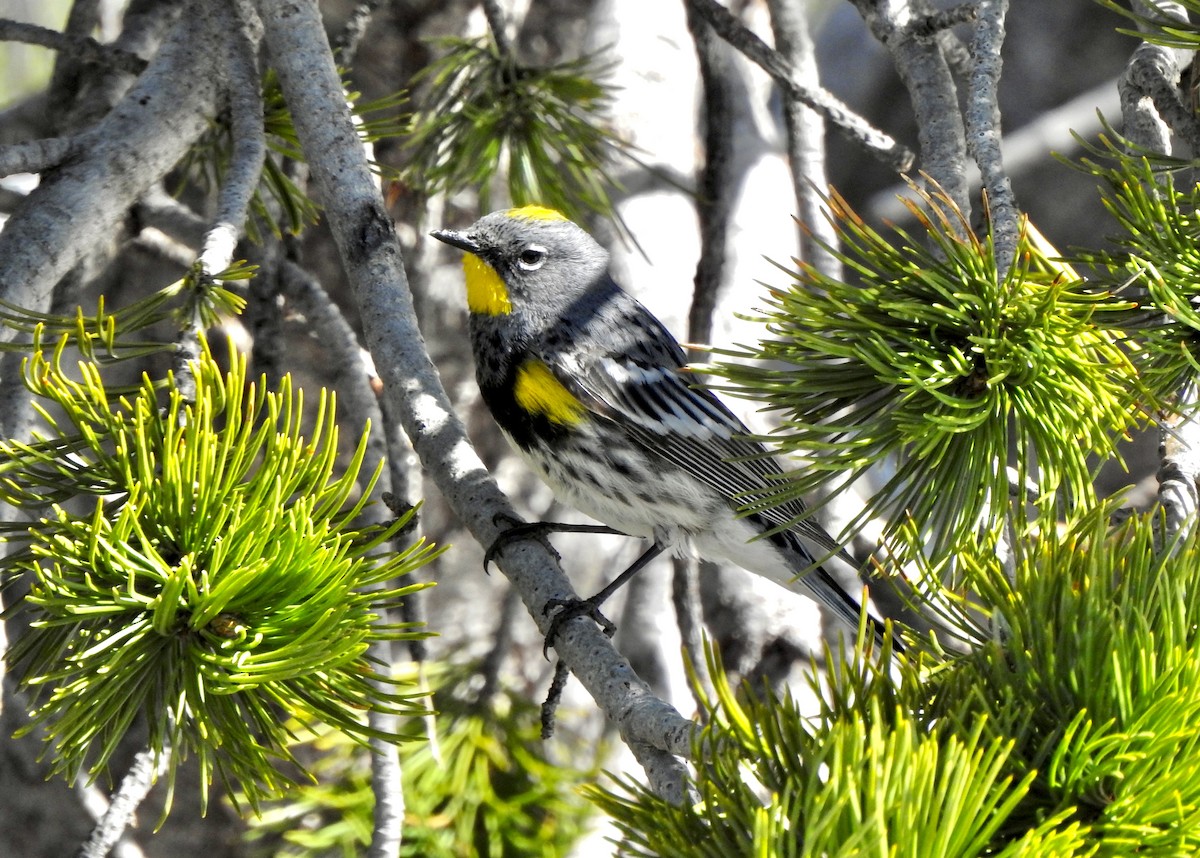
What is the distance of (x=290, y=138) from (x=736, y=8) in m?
1.53

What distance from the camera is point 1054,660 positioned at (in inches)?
35.7

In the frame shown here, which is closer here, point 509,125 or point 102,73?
point 102,73

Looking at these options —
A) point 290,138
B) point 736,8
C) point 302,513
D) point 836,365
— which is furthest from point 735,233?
point 302,513

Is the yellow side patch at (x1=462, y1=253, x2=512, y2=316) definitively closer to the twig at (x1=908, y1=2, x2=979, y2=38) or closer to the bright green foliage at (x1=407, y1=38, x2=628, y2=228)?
the bright green foliage at (x1=407, y1=38, x2=628, y2=228)

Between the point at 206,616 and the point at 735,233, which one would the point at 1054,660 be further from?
the point at 735,233

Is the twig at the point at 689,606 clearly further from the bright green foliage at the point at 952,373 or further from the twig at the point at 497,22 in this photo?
the bright green foliage at the point at 952,373

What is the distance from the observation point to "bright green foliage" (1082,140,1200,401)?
0.92 meters

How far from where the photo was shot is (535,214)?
2205mm

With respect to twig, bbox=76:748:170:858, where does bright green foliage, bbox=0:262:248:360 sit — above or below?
above

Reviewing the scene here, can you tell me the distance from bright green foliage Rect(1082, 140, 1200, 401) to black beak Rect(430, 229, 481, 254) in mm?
1317

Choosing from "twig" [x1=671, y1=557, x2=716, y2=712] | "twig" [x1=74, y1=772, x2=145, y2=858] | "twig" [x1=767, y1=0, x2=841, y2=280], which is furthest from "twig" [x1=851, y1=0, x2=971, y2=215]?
"twig" [x1=74, y1=772, x2=145, y2=858]

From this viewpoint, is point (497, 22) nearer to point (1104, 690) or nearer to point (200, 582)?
point (200, 582)

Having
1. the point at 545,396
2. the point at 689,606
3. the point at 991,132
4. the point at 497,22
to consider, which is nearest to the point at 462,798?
the point at 689,606

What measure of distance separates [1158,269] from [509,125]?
1.54 metres
